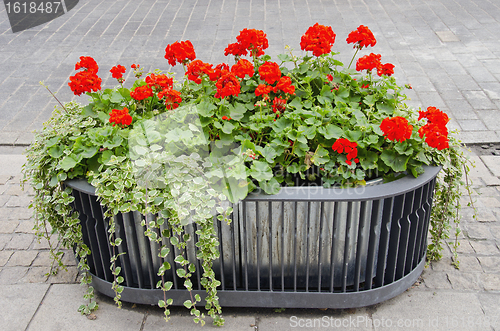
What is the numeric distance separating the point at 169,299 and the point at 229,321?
40 cm

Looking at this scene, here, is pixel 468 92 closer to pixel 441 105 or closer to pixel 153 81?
pixel 441 105

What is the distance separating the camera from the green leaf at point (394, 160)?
2.36 meters

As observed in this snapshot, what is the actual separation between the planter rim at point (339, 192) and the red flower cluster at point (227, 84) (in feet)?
1.85

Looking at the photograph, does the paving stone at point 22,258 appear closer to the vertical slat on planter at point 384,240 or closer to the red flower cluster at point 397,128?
the vertical slat on planter at point 384,240

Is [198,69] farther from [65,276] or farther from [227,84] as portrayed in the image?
[65,276]

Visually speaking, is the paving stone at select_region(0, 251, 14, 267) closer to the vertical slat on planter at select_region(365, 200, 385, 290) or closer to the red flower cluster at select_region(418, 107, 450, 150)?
the vertical slat on planter at select_region(365, 200, 385, 290)

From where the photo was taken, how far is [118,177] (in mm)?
2309

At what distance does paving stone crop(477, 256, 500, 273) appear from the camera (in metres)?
2.91

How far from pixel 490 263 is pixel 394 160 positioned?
1.23 m

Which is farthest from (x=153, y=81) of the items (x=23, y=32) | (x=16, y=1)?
(x=16, y=1)

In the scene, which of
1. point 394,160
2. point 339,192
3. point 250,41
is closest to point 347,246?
point 339,192

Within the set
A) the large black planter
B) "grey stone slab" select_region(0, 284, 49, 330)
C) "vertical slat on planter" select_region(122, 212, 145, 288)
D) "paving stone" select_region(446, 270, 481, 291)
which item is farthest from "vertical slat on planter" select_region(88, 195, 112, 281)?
"paving stone" select_region(446, 270, 481, 291)

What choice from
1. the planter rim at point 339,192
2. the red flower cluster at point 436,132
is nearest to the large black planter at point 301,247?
the planter rim at point 339,192

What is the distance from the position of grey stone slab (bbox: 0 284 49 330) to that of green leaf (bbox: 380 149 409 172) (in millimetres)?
2278
